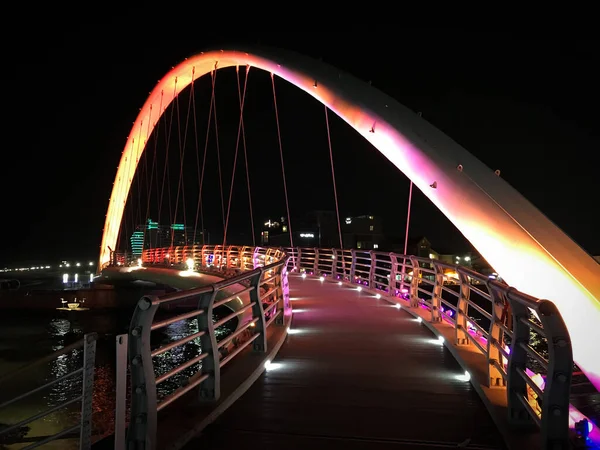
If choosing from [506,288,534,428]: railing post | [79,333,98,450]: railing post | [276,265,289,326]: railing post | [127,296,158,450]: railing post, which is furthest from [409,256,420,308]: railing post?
[79,333,98,450]: railing post

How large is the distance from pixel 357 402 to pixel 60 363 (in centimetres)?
1594

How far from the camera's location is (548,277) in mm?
6738

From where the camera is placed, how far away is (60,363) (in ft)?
58.6

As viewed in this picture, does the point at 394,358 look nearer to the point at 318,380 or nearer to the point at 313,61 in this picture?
the point at 318,380

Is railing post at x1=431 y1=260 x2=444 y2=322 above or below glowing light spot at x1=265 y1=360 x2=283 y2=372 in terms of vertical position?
above

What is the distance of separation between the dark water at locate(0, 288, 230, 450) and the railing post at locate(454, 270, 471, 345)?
156 inches

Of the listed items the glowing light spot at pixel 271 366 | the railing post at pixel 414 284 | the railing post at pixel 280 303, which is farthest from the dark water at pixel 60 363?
the railing post at pixel 414 284

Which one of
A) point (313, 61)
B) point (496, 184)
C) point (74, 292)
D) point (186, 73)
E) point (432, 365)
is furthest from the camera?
point (74, 292)

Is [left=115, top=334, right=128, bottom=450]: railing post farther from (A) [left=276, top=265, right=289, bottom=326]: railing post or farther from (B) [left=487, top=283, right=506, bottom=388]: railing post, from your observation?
(A) [left=276, top=265, right=289, bottom=326]: railing post

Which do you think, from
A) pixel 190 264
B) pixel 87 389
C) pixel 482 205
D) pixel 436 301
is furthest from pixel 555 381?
pixel 190 264

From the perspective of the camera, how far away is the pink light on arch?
6.34 meters

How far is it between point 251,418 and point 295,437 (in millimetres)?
507

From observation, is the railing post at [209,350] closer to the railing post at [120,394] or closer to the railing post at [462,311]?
the railing post at [120,394]

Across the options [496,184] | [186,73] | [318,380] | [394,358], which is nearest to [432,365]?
[394,358]
